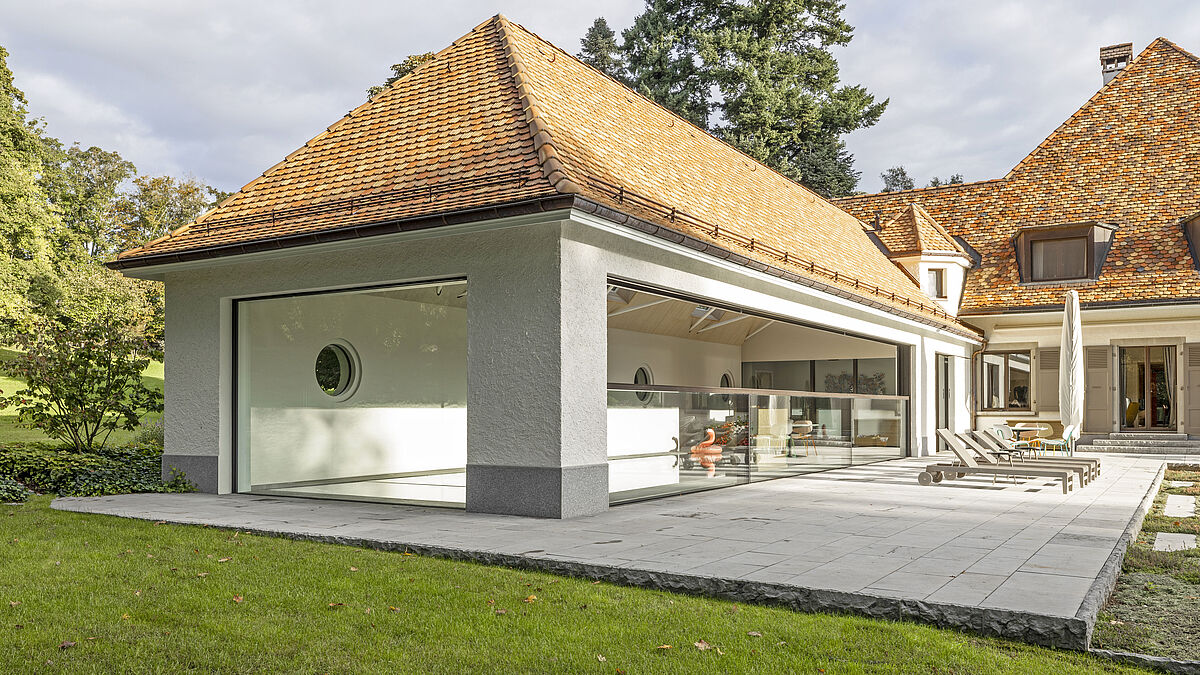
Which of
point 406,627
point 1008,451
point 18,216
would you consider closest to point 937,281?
point 1008,451

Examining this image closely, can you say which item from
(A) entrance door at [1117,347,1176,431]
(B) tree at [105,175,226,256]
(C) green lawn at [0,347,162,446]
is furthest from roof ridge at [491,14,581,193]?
(B) tree at [105,175,226,256]

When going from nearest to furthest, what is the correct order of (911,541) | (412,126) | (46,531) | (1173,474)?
(911,541) < (46,531) < (412,126) < (1173,474)

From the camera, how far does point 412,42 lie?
1097 inches

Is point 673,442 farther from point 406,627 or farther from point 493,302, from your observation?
point 406,627

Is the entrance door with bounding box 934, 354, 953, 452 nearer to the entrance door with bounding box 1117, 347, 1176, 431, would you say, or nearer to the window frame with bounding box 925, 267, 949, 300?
the window frame with bounding box 925, 267, 949, 300

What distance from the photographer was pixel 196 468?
42.2 ft

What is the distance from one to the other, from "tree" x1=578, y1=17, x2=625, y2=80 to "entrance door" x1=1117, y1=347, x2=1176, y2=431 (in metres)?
29.0

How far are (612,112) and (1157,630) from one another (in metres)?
11.9

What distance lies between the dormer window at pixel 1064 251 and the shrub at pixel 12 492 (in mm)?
24234

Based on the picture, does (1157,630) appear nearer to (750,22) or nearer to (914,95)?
(750,22)

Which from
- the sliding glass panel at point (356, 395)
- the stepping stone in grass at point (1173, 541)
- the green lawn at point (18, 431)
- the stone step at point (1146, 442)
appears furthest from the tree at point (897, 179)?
the stepping stone in grass at point (1173, 541)

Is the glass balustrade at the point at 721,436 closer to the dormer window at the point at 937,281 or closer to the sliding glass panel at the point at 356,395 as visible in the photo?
the sliding glass panel at the point at 356,395

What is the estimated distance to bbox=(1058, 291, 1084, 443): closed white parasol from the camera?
17844mm

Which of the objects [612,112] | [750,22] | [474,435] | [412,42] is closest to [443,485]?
[474,435]
